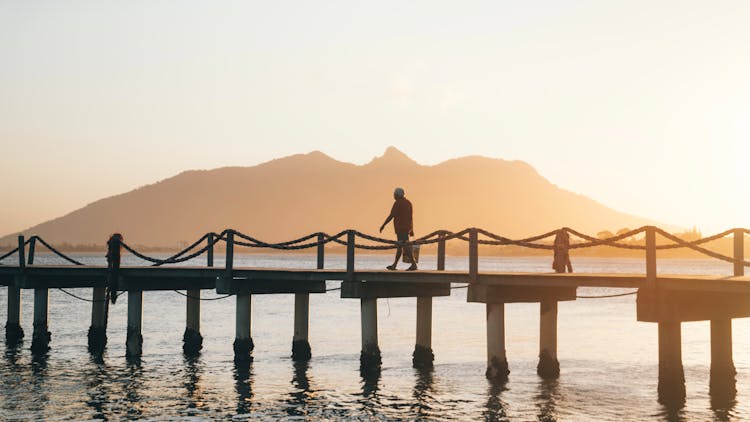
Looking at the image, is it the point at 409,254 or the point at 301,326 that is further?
the point at 301,326

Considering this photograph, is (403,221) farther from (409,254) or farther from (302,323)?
(302,323)

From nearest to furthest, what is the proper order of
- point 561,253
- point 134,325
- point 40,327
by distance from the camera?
point 561,253 < point 134,325 < point 40,327

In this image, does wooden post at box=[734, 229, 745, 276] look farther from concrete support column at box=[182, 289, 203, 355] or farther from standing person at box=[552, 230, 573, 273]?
concrete support column at box=[182, 289, 203, 355]

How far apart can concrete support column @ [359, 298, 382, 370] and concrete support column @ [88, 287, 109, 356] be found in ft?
34.9

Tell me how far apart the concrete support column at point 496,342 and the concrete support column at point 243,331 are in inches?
328

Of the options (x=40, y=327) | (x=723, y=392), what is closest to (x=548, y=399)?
(x=723, y=392)

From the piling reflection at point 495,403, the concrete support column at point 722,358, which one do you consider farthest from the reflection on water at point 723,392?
the piling reflection at point 495,403

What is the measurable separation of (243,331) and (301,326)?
70.2 inches

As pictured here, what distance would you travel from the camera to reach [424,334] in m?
28.7

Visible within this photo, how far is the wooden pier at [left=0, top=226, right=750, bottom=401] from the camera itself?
21.0m

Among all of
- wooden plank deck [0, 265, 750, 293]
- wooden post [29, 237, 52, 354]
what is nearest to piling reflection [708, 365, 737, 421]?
wooden plank deck [0, 265, 750, 293]

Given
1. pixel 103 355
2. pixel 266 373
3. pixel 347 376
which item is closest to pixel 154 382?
pixel 266 373

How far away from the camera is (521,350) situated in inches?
1496

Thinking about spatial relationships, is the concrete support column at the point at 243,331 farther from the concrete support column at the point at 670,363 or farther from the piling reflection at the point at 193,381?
the concrete support column at the point at 670,363
